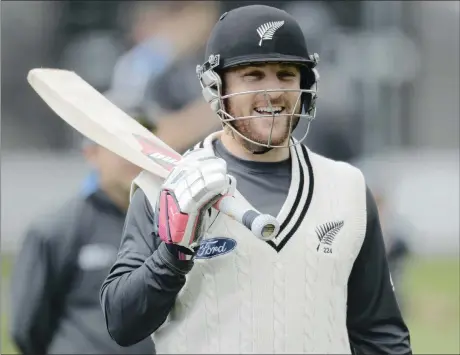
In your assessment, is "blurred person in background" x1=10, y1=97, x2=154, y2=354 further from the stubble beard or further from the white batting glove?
the white batting glove

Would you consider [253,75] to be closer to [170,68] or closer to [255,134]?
[255,134]

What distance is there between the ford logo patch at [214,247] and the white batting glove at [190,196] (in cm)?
17

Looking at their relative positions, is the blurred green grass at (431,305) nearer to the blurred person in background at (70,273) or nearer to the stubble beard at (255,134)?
the blurred person in background at (70,273)

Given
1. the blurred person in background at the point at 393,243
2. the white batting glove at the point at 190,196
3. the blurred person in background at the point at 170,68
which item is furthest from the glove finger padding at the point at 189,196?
the blurred person in background at the point at 393,243

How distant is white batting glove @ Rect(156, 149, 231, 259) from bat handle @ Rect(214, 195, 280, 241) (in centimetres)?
3

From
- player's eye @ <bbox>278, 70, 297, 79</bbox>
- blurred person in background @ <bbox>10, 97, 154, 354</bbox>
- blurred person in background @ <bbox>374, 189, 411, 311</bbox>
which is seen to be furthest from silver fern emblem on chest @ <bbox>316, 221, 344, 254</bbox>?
blurred person in background @ <bbox>374, 189, 411, 311</bbox>

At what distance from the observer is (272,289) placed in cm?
249

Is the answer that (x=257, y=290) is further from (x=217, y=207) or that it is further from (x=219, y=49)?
(x=219, y=49)

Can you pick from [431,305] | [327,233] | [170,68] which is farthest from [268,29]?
[431,305]

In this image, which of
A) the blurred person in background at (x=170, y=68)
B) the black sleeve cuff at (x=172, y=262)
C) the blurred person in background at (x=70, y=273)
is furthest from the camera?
the blurred person in background at (x=170, y=68)

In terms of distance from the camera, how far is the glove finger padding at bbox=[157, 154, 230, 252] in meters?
2.18

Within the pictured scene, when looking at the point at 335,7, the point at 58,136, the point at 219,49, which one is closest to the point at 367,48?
the point at 335,7

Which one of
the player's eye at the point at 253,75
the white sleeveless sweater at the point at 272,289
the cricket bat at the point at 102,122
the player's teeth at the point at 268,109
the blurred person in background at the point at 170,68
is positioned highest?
the player's eye at the point at 253,75

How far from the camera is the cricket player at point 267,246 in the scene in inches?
96.6
